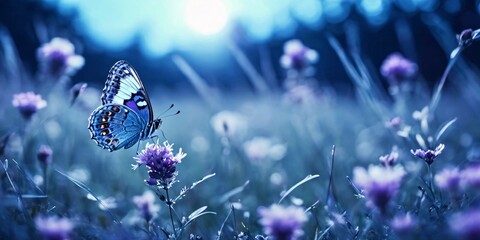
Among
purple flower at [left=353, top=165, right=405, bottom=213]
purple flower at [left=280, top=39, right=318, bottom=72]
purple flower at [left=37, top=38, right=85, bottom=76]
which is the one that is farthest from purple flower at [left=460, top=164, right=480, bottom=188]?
purple flower at [left=37, top=38, right=85, bottom=76]

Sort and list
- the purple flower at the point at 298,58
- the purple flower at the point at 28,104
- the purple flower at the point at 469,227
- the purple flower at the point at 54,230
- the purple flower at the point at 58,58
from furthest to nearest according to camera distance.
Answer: the purple flower at the point at 298,58, the purple flower at the point at 58,58, the purple flower at the point at 28,104, the purple flower at the point at 54,230, the purple flower at the point at 469,227

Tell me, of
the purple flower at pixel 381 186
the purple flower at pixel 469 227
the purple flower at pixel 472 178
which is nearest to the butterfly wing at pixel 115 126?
the purple flower at pixel 381 186

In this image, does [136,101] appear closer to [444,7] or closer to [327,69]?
[444,7]

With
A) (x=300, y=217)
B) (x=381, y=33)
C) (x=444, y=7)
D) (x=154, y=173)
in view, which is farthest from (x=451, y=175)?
(x=381, y=33)

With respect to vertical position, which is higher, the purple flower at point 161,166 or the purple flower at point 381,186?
the purple flower at point 161,166

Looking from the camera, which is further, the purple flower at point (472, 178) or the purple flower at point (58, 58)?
the purple flower at point (58, 58)

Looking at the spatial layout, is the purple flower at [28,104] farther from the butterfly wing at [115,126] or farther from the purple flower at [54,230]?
the purple flower at [54,230]

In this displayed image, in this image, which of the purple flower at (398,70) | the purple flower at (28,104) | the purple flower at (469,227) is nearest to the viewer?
the purple flower at (469,227)
